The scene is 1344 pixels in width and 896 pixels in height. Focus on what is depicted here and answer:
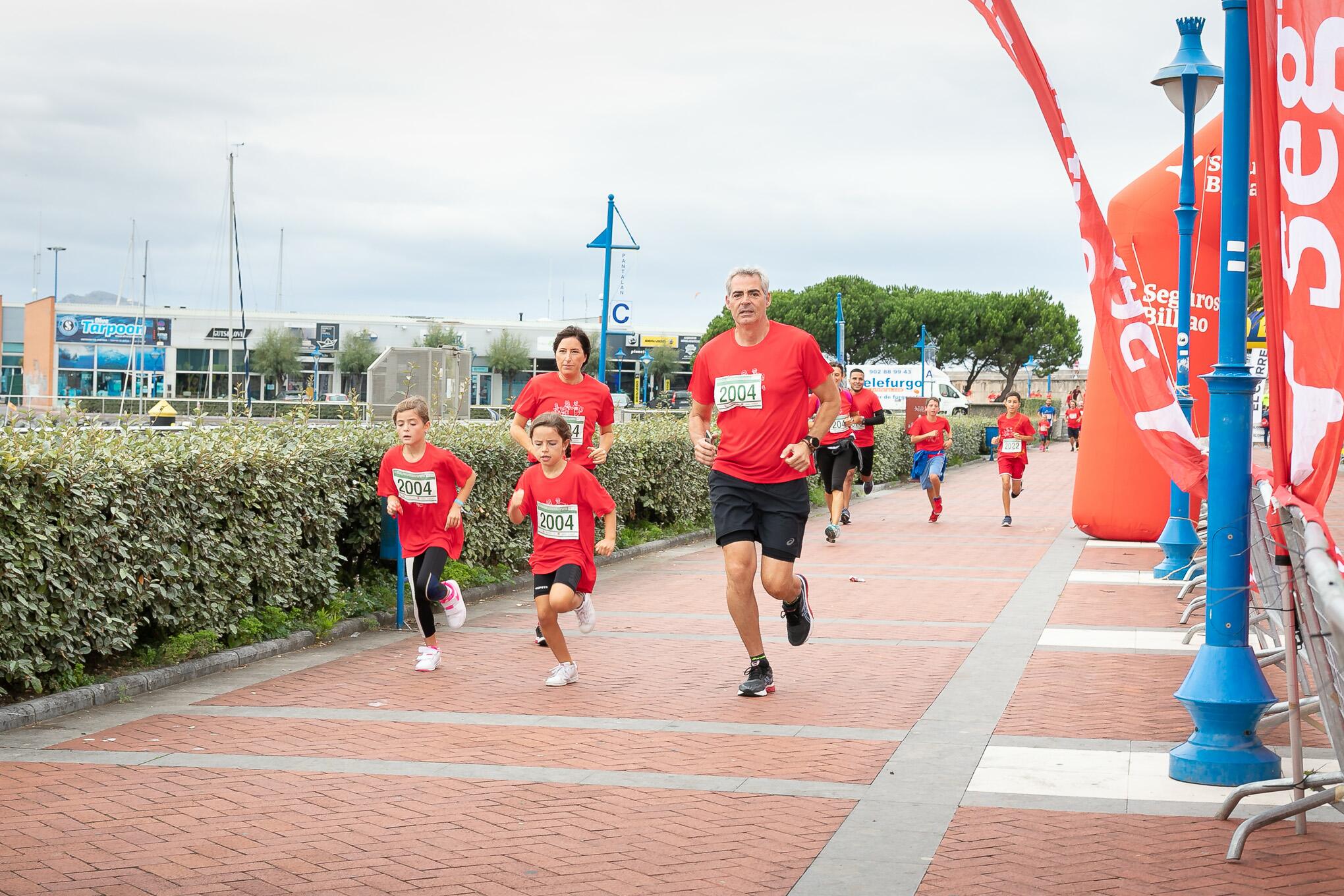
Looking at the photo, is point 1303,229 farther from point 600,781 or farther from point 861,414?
point 861,414

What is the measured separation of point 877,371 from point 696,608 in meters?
37.2

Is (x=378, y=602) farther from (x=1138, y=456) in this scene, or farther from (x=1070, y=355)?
(x=1070, y=355)

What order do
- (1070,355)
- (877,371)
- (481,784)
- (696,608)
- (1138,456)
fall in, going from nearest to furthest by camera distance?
(481,784) → (696,608) → (1138,456) → (877,371) → (1070,355)

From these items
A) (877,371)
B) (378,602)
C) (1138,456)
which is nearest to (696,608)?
(378,602)

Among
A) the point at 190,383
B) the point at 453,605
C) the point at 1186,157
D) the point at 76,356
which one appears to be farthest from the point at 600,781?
the point at 76,356

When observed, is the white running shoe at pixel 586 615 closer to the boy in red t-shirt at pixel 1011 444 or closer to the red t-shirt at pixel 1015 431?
the boy in red t-shirt at pixel 1011 444

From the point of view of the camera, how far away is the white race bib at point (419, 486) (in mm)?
7969

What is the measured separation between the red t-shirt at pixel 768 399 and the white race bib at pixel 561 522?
85 centimetres

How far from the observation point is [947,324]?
3041 inches

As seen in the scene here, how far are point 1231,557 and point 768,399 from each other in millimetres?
2402

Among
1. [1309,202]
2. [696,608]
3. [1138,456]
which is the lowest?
[696,608]

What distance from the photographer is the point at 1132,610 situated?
1016cm

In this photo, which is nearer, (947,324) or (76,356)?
(76,356)

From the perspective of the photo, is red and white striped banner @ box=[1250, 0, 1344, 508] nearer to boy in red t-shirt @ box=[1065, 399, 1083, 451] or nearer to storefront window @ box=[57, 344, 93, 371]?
boy in red t-shirt @ box=[1065, 399, 1083, 451]
